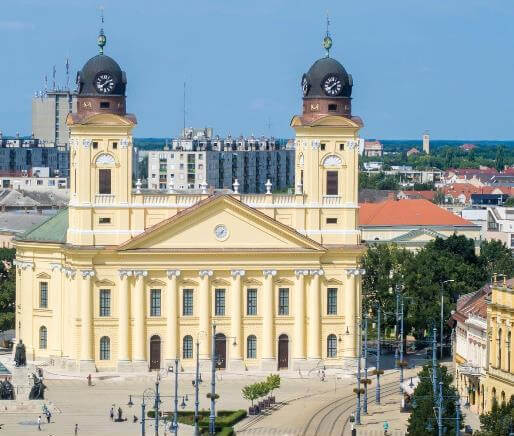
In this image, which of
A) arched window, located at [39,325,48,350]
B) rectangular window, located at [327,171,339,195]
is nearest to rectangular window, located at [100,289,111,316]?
arched window, located at [39,325,48,350]

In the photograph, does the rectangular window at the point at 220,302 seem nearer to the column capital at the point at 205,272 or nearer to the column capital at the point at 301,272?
the column capital at the point at 205,272

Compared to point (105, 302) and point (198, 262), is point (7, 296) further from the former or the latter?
point (198, 262)

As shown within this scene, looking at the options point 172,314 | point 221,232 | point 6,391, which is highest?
point 221,232

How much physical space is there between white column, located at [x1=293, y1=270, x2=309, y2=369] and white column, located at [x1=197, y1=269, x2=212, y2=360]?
5.33 meters

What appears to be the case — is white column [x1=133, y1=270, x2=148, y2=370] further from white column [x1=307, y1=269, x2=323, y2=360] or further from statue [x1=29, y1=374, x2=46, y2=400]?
statue [x1=29, y1=374, x2=46, y2=400]

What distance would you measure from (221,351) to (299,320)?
16.8 ft

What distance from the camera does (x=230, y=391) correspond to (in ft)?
431

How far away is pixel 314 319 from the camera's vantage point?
138750mm

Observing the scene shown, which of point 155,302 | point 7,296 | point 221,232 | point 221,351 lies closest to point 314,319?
point 221,351

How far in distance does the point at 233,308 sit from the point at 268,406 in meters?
13.8

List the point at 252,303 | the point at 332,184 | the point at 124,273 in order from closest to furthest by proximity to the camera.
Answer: the point at 124,273 → the point at 252,303 → the point at 332,184

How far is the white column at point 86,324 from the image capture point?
13650 centimetres

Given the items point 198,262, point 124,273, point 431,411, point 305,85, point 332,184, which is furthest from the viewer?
point 305,85

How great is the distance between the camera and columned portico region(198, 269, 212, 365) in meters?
137
